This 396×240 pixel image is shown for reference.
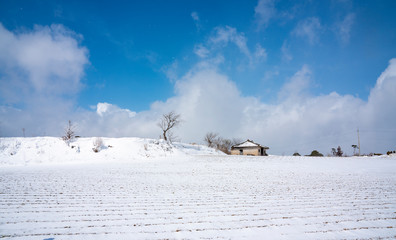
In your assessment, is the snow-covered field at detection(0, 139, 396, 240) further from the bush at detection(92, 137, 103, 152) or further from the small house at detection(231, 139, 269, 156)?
the small house at detection(231, 139, 269, 156)

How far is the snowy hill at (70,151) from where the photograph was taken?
2168 centimetres

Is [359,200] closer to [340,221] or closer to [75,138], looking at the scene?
[340,221]

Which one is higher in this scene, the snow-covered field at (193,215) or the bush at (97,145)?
the bush at (97,145)

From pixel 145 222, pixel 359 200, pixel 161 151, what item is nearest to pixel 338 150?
pixel 161 151

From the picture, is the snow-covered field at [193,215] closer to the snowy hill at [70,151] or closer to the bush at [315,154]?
the snowy hill at [70,151]

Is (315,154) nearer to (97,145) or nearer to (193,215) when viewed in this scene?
(97,145)

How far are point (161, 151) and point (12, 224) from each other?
25745 mm

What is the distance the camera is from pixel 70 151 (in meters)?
24.7

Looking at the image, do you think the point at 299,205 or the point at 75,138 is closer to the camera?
the point at 299,205

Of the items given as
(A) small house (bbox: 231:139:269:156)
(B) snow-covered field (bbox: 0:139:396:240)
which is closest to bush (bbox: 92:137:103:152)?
(B) snow-covered field (bbox: 0:139:396:240)

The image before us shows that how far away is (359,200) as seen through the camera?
680 centimetres

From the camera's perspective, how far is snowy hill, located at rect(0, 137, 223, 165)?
854 inches

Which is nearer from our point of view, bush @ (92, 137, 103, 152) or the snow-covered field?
the snow-covered field

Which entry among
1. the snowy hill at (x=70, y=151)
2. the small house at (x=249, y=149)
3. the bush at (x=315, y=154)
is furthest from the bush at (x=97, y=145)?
the bush at (x=315, y=154)
